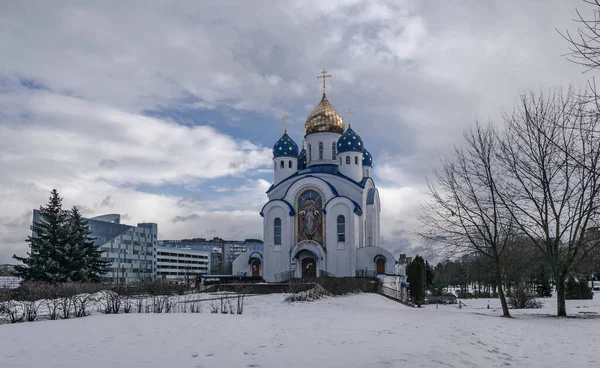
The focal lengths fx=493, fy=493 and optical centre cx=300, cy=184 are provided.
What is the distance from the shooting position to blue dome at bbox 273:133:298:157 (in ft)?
141

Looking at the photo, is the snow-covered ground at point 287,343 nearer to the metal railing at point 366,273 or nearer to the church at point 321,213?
the metal railing at point 366,273

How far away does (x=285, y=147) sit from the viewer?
43.1 metres

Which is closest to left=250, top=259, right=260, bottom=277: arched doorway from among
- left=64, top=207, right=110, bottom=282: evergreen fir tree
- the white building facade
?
the white building facade

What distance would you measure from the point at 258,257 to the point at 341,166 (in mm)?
10351

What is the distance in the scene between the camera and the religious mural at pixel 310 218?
1516 inches

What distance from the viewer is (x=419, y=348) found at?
774cm

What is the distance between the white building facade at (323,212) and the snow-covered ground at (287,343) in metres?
24.6

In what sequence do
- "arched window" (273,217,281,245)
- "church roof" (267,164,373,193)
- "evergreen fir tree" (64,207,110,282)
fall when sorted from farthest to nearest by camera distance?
"church roof" (267,164,373,193) < "arched window" (273,217,281,245) < "evergreen fir tree" (64,207,110,282)

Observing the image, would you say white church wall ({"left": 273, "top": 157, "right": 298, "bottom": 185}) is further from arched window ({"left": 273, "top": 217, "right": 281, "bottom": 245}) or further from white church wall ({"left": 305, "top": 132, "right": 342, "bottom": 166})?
arched window ({"left": 273, "top": 217, "right": 281, "bottom": 245})

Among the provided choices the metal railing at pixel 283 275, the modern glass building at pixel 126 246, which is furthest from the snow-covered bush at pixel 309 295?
the modern glass building at pixel 126 246

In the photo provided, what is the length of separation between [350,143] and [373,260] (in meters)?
9.94

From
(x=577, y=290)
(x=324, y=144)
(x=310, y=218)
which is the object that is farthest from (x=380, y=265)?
(x=577, y=290)

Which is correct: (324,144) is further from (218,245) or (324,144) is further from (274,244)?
(218,245)

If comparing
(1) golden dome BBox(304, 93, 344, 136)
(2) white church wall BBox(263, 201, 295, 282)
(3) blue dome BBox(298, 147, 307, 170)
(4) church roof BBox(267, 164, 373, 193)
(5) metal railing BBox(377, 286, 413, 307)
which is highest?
(1) golden dome BBox(304, 93, 344, 136)
